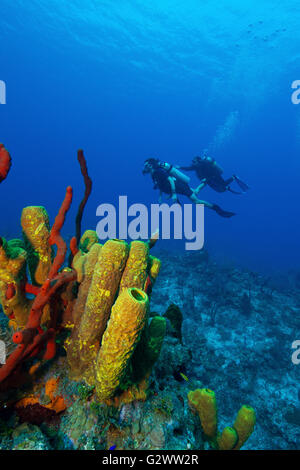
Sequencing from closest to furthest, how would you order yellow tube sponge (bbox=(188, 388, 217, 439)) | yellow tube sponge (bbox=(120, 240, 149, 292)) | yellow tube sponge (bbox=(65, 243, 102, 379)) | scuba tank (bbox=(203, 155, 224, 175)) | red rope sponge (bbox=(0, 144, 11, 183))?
red rope sponge (bbox=(0, 144, 11, 183))
yellow tube sponge (bbox=(120, 240, 149, 292))
yellow tube sponge (bbox=(65, 243, 102, 379))
yellow tube sponge (bbox=(188, 388, 217, 439))
scuba tank (bbox=(203, 155, 224, 175))

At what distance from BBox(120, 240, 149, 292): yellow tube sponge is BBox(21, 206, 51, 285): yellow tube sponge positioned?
3.15 ft

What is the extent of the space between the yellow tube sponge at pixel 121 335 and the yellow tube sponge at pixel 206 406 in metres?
1.04

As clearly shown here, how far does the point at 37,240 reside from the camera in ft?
7.79

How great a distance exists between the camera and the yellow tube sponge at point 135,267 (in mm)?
2076

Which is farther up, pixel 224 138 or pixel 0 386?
pixel 224 138

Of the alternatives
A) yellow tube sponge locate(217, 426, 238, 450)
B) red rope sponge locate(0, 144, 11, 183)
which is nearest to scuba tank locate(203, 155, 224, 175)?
yellow tube sponge locate(217, 426, 238, 450)

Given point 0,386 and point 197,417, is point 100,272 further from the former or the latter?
point 197,417

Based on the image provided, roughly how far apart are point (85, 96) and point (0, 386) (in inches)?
3540

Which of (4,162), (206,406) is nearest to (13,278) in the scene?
(4,162)

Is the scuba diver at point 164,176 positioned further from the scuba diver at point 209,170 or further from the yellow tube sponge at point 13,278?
the yellow tube sponge at point 13,278

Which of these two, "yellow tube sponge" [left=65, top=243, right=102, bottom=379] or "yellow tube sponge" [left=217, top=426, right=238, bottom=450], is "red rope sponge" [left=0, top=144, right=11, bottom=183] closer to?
"yellow tube sponge" [left=65, top=243, right=102, bottom=379]

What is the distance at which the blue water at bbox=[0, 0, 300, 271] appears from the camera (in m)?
29.4

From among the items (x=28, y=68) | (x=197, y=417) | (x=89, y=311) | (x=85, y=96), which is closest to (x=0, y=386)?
(x=89, y=311)
